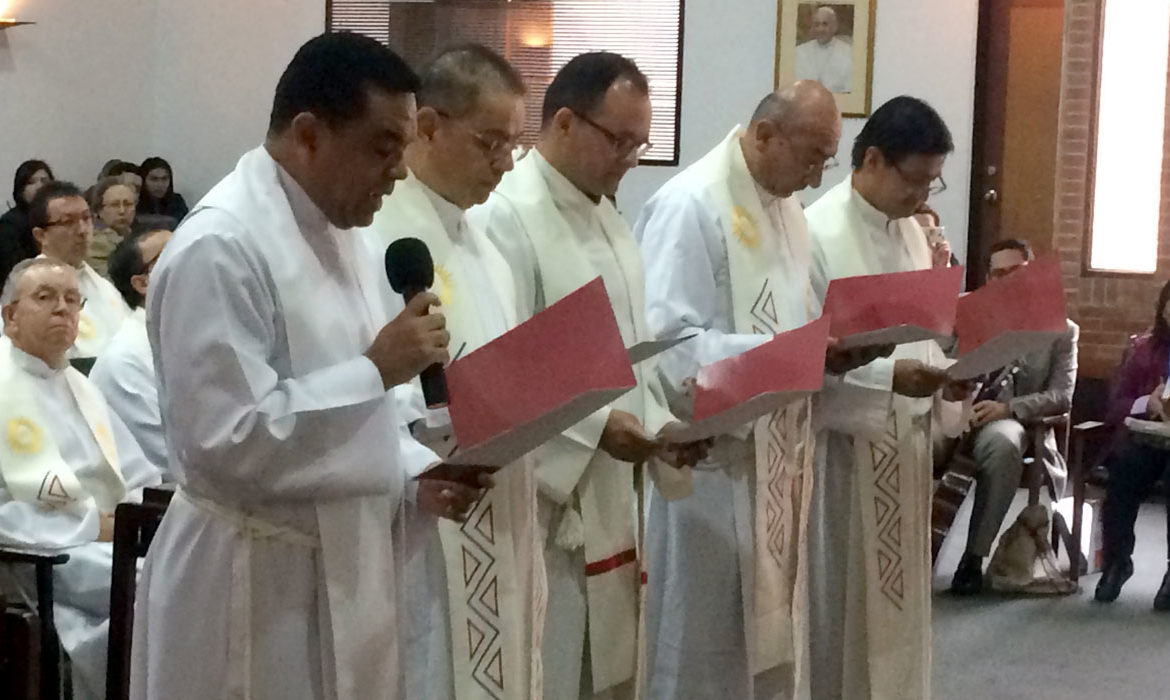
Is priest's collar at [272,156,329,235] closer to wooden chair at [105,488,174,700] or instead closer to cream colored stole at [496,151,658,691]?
cream colored stole at [496,151,658,691]

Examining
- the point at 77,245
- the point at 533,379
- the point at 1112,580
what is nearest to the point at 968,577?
the point at 1112,580

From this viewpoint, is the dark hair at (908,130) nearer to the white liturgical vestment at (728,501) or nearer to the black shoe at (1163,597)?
the white liturgical vestment at (728,501)

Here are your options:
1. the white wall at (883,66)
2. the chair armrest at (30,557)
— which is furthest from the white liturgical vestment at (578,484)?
the white wall at (883,66)

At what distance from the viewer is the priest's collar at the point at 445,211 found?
2.72m

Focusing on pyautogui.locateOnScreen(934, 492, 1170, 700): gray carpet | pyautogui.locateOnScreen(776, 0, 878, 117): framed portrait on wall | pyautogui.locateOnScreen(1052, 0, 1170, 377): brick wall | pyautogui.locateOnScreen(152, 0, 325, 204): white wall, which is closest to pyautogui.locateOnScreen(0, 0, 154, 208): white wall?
pyautogui.locateOnScreen(152, 0, 325, 204): white wall

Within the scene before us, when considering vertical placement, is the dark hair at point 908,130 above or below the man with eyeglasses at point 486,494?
above

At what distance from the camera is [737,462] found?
352 cm

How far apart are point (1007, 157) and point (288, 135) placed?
26.1 ft

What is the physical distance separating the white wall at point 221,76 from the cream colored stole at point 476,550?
5.82 meters

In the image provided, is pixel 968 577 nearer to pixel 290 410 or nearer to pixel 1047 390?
pixel 1047 390

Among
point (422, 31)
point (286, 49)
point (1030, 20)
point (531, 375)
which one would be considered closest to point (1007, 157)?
point (1030, 20)

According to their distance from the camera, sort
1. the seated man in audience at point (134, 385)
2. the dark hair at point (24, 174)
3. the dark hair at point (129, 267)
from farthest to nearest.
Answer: the dark hair at point (24, 174) < the dark hair at point (129, 267) < the seated man in audience at point (134, 385)

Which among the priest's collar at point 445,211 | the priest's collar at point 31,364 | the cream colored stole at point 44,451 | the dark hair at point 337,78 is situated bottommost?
the cream colored stole at point 44,451

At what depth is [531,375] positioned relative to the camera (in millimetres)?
2148
